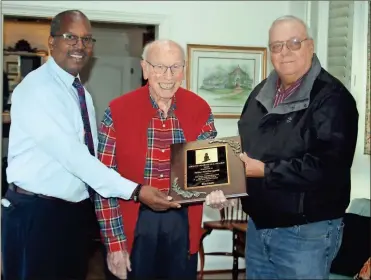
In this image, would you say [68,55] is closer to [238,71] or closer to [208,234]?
[238,71]

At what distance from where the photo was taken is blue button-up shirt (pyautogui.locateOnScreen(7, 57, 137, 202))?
5.69ft

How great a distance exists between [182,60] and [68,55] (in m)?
0.38

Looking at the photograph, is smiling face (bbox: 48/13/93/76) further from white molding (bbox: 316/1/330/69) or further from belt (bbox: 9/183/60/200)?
white molding (bbox: 316/1/330/69)

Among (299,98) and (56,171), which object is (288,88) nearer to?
(299,98)

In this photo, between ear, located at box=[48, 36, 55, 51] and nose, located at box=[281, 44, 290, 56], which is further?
ear, located at box=[48, 36, 55, 51]

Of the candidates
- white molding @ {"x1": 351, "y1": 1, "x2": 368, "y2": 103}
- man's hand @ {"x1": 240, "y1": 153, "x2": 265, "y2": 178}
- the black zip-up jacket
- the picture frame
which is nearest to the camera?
the black zip-up jacket

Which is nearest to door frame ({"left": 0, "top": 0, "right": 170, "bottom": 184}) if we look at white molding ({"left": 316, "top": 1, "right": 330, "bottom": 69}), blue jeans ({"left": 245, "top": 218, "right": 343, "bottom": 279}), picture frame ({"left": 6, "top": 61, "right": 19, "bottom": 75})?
picture frame ({"left": 6, "top": 61, "right": 19, "bottom": 75})

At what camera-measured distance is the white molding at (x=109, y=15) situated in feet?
9.56

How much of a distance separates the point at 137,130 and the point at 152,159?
107 millimetres

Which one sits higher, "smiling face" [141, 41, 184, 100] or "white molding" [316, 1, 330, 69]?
"white molding" [316, 1, 330, 69]


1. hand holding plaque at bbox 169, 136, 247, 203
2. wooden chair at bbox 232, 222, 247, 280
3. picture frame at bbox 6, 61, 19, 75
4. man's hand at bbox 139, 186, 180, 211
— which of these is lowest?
wooden chair at bbox 232, 222, 247, 280

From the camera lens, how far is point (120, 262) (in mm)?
1810

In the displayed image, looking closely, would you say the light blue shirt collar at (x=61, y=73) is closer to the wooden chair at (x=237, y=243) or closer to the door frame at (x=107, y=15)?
the door frame at (x=107, y=15)

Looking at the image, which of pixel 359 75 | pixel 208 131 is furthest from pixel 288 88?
pixel 359 75
